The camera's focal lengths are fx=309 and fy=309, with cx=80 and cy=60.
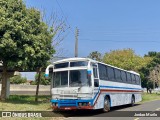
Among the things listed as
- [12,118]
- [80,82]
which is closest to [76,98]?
[80,82]

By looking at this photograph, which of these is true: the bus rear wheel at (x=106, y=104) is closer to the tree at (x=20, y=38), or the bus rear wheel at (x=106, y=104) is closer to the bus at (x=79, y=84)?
the bus at (x=79, y=84)

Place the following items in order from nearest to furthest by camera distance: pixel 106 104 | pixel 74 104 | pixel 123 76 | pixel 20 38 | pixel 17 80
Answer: pixel 74 104 → pixel 106 104 → pixel 20 38 → pixel 123 76 → pixel 17 80

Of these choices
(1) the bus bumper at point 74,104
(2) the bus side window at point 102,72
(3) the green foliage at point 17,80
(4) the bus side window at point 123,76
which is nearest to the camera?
(1) the bus bumper at point 74,104

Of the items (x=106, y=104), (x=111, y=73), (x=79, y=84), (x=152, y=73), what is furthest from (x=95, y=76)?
(x=152, y=73)

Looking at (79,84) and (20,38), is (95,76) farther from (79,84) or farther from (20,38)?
(20,38)

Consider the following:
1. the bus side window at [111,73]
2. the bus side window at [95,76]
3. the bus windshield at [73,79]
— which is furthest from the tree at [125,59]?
the bus windshield at [73,79]

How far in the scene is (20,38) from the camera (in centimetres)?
2052

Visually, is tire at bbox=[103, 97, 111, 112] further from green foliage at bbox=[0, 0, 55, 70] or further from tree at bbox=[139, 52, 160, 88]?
tree at bbox=[139, 52, 160, 88]

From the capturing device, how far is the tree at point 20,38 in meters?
19.9

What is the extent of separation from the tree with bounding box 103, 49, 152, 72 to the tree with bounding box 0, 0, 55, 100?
2682cm

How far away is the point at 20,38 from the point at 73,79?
5.13 meters

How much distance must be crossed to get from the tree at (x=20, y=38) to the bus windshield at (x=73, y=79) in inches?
124

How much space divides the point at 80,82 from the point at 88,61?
4.32 feet

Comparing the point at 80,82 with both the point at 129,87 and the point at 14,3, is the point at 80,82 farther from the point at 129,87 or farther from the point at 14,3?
the point at 129,87
